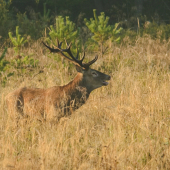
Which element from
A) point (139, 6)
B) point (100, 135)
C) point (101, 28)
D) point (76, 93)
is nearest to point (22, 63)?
point (76, 93)

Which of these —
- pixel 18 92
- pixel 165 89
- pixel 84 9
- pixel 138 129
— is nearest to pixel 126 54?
pixel 165 89

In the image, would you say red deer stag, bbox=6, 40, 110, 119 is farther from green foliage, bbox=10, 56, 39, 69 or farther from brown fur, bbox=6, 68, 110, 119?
green foliage, bbox=10, 56, 39, 69

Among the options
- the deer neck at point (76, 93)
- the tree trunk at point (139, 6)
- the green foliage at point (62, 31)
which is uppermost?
the tree trunk at point (139, 6)

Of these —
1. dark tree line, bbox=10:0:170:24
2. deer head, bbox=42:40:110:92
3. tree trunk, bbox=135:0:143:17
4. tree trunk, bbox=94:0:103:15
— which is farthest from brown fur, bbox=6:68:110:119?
tree trunk, bbox=94:0:103:15

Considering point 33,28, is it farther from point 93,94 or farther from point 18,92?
point 18,92

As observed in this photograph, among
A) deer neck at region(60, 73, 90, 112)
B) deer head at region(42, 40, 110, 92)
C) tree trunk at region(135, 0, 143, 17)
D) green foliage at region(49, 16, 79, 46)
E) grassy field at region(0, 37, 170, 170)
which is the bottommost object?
grassy field at region(0, 37, 170, 170)

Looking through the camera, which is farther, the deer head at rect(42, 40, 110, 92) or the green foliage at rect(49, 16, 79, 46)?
the green foliage at rect(49, 16, 79, 46)

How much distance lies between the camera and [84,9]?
2253 centimetres

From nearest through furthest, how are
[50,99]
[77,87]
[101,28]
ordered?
[50,99] → [77,87] → [101,28]

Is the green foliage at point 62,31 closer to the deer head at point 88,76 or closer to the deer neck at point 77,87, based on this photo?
the deer head at point 88,76

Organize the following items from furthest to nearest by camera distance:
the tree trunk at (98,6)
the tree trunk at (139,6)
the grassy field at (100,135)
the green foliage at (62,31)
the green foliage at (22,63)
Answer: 1. the tree trunk at (98,6)
2. the tree trunk at (139,6)
3. the green foliage at (62,31)
4. the green foliage at (22,63)
5. the grassy field at (100,135)

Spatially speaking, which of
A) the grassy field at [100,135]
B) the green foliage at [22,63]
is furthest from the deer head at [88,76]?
Result: the green foliage at [22,63]

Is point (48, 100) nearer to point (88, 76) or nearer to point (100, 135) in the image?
point (88, 76)

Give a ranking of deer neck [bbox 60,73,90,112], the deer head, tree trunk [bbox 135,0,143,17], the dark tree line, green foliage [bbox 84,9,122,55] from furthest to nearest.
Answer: the dark tree line
tree trunk [bbox 135,0,143,17]
green foliage [bbox 84,9,122,55]
the deer head
deer neck [bbox 60,73,90,112]
